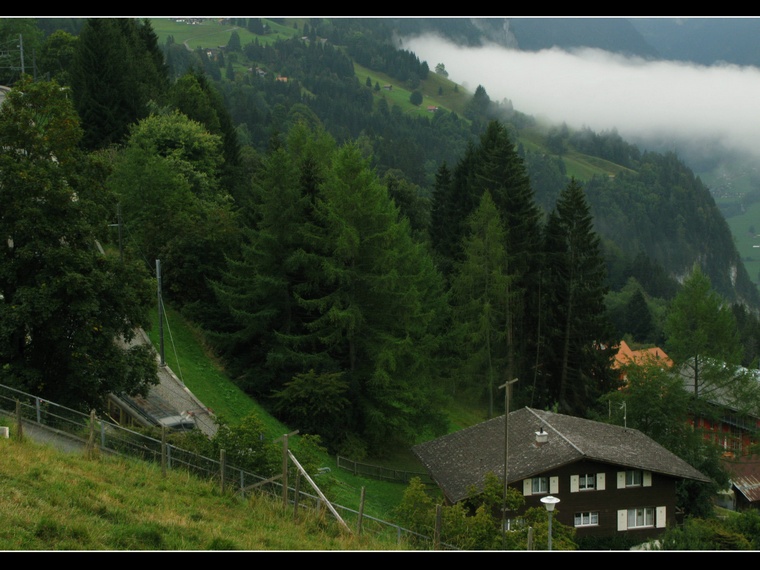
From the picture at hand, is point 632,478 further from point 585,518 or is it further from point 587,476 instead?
point 585,518

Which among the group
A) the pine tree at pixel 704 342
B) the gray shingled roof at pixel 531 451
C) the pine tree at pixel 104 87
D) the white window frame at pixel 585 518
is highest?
the pine tree at pixel 104 87

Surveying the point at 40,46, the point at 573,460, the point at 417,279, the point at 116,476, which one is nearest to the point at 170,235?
the point at 417,279

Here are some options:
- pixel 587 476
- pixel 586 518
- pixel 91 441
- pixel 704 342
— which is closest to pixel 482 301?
pixel 704 342

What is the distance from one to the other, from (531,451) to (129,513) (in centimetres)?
2358

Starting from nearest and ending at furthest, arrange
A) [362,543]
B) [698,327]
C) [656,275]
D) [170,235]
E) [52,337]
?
[362,543], [52,337], [170,235], [698,327], [656,275]

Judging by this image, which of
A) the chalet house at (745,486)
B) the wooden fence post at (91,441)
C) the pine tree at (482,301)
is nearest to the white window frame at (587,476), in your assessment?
the pine tree at (482,301)

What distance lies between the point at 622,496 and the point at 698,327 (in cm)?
1830

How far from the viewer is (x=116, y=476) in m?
18.4

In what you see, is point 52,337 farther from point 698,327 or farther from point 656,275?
point 656,275

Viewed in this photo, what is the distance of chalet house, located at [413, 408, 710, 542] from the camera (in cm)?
3528

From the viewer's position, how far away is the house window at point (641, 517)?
36.9 metres

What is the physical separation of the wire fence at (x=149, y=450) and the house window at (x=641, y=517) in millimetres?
17798

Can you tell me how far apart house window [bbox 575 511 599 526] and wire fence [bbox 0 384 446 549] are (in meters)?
16.3

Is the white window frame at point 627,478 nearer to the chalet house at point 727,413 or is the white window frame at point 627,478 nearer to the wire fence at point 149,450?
the chalet house at point 727,413
